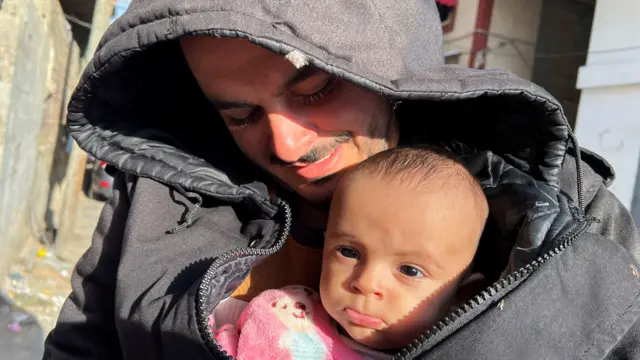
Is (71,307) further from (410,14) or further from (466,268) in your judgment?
(410,14)

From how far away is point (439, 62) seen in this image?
1487 millimetres

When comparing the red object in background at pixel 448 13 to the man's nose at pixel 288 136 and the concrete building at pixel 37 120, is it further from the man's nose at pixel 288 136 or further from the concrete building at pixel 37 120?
the man's nose at pixel 288 136

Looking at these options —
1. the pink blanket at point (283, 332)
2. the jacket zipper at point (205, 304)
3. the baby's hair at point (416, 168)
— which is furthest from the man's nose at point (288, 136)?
the pink blanket at point (283, 332)

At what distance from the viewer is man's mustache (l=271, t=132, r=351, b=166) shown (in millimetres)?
1442

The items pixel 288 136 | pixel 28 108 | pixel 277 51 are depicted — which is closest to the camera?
pixel 277 51

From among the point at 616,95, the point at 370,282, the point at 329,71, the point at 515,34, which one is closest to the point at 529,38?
the point at 515,34

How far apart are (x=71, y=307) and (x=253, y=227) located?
60 cm

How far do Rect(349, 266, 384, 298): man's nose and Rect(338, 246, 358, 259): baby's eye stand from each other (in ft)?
0.19

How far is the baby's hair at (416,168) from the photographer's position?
4.21ft

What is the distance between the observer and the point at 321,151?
146 cm

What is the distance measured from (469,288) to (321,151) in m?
0.51

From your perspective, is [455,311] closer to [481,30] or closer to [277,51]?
[277,51]

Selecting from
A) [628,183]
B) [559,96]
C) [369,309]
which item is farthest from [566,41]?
[369,309]

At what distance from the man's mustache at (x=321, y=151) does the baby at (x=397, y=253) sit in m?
0.15
